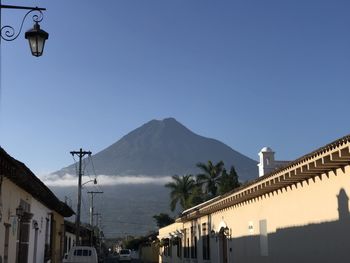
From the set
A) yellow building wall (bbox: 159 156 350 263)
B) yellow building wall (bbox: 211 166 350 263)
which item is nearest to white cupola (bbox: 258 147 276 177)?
yellow building wall (bbox: 159 156 350 263)

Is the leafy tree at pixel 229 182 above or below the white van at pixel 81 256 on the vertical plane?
above

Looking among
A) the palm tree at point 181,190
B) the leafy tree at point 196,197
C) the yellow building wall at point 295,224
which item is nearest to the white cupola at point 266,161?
the yellow building wall at point 295,224

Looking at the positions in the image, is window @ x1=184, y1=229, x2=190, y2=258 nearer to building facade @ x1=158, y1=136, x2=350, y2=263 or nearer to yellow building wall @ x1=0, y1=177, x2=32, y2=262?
building facade @ x1=158, y1=136, x2=350, y2=263

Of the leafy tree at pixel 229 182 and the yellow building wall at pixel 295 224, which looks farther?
the leafy tree at pixel 229 182

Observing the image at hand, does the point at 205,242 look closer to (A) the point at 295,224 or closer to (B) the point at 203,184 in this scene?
(A) the point at 295,224

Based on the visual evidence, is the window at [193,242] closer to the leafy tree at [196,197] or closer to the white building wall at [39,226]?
the white building wall at [39,226]

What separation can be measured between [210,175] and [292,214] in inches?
2300

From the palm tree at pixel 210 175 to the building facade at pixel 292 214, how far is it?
4633 cm

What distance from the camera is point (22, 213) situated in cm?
1605

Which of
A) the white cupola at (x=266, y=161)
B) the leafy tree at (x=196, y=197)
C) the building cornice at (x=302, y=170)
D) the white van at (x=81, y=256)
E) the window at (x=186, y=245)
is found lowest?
the white van at (x=81, y=256)

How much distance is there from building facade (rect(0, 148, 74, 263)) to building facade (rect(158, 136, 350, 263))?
6961 millimetres

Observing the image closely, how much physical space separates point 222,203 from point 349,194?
12.3 meters

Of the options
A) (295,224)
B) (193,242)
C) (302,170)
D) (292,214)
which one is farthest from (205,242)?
(302,170)

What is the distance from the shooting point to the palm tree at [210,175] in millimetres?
74312
